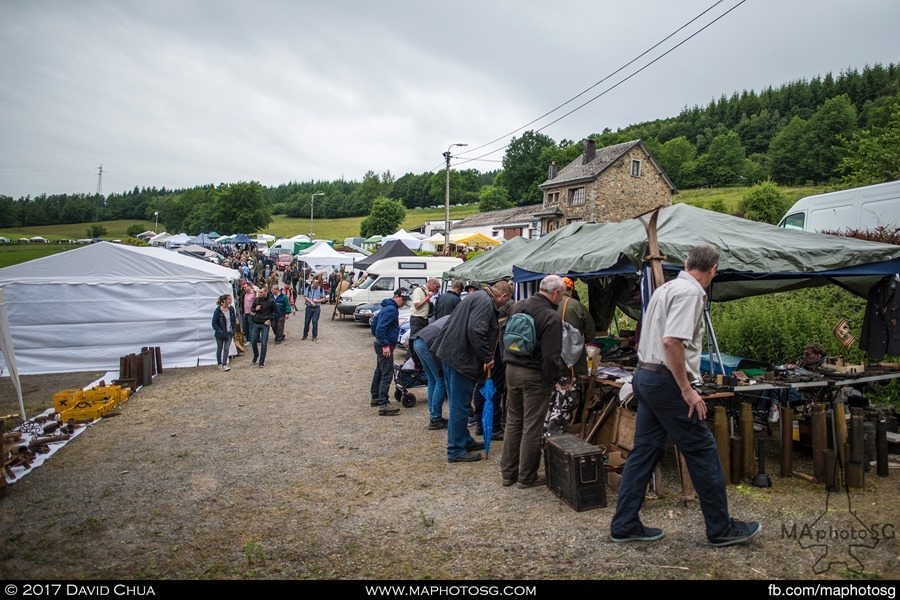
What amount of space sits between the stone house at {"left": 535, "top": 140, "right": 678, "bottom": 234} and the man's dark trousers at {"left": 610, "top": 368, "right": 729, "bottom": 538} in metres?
40.9

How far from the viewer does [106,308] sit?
37.4ft

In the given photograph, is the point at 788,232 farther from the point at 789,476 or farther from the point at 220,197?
the point at 220,197

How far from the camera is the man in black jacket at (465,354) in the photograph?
561cm

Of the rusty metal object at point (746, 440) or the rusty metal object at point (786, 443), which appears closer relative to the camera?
the rusty metal object at point (746, 440)

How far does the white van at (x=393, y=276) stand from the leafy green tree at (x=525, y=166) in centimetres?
6710

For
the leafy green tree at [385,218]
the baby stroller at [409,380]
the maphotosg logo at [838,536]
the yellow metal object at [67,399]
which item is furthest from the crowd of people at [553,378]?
the leafy green tree at [385,218]

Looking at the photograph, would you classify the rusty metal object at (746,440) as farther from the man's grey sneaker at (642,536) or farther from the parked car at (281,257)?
the parked car at (281,257)

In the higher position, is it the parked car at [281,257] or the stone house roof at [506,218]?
the stone house roof at [506,218]

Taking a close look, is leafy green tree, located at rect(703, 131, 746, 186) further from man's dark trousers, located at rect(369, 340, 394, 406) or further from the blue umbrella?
the blue umbrella

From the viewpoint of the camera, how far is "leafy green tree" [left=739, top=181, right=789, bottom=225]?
39094mm

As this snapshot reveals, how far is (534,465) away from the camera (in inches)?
194

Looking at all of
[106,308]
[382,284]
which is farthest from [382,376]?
[382,284]

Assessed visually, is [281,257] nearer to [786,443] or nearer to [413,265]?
[413,265]

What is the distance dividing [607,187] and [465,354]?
41949mm
